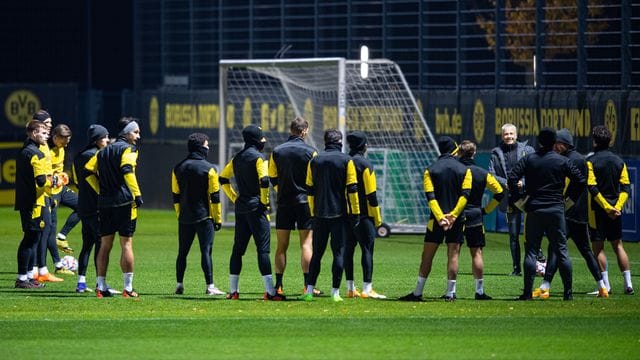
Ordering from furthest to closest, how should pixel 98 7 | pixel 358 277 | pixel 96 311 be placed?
1. pixel 98 7
2. pixel 358 277
3. pixel 96 311

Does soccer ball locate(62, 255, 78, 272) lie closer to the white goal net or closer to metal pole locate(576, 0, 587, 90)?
the white goal net

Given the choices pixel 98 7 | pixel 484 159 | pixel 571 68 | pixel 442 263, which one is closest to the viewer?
pixel 442 263

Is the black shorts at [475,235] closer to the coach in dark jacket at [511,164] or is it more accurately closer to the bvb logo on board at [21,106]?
the coach in dark jacket at [511,164]

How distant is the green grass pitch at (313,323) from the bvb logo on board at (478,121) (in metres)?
9.49

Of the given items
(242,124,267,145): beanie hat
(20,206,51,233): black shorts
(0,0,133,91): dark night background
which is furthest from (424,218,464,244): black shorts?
(0,0,133,91): dark night background

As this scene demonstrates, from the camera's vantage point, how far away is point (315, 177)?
17281mm

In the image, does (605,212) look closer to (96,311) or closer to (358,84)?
(96,311)

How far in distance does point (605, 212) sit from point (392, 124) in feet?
39.9

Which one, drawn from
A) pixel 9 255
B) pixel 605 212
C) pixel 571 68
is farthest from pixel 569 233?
pixel 571 68

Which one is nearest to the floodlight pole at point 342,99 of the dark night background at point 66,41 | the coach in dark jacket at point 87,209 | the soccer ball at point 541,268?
the soccer ball at point 541,268

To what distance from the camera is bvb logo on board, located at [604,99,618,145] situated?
27.2m

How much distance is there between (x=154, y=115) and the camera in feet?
126

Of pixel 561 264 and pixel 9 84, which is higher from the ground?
pixel 9 84

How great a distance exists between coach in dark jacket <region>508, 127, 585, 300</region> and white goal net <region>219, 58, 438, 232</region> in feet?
35.1
